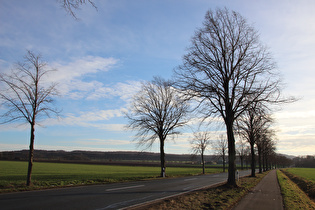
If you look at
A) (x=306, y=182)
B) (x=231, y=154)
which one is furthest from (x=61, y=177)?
(x=306, y=182)

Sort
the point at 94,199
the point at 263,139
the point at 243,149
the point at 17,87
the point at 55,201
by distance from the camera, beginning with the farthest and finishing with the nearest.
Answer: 1. the point at 243,149
2. the point at 263,139
3. the point at 17,87
4. the point at 94,199
5. the point at 55,201

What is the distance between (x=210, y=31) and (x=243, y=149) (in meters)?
63.7

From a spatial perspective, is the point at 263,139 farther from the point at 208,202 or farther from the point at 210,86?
the point at 208,202

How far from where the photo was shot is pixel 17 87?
1380cm

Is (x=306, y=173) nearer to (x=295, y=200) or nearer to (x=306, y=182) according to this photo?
(x=306, y=182)

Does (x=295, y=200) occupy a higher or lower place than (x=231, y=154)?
lower

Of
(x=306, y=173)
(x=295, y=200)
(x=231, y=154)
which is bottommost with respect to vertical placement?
(x=306, y=173)

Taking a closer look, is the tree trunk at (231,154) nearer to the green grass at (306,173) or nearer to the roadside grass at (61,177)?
the roadside grass at (61,177)

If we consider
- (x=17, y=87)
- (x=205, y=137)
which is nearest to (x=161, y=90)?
(x=17, y=87)

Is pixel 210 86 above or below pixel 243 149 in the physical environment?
above

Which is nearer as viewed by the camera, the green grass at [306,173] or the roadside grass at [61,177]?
the roadside grass at [61,177]

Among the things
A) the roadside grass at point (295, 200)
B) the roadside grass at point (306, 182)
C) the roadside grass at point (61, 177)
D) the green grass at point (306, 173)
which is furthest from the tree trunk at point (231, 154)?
the green grass at point (306, 173)

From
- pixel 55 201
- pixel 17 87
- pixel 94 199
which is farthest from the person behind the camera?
pixel 17 87

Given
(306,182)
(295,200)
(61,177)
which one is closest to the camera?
(295,200)
